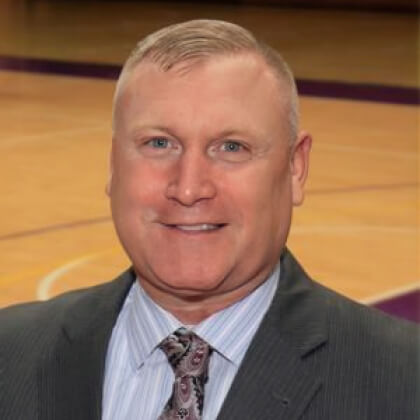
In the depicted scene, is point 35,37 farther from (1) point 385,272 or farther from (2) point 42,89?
(1) point 385,272

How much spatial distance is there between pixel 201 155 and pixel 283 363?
0.38 m

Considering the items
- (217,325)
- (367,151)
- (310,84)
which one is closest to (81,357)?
(217,325)

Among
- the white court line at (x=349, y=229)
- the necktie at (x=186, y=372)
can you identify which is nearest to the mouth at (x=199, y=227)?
the necktie at (x=186, y=372)

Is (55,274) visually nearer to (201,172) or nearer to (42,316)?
(42,316)

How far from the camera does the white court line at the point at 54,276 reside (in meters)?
7.19

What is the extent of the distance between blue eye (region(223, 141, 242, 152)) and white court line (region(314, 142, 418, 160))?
353 inches

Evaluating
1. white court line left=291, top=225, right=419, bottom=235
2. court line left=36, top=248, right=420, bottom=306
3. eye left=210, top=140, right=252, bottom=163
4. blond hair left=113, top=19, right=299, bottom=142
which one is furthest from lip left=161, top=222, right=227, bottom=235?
white court line left=291, top=225, right=419, bottom=235

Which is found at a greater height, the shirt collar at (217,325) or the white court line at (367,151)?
the shirt collar at (217,325)

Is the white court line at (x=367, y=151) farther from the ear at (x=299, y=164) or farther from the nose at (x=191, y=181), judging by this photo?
the nose at (x=191, y=181)

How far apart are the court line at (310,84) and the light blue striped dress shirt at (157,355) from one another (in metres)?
11.7

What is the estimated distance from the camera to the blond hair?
2.21 metres

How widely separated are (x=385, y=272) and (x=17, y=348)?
5.52 meters

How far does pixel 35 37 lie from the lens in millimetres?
19312

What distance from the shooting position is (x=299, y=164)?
2.38 meters
